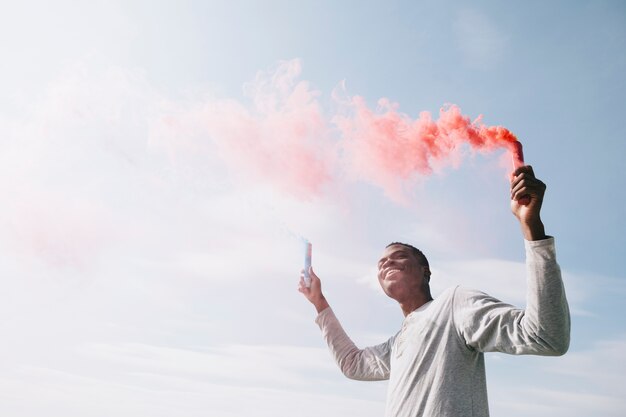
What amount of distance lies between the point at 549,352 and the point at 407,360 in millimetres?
1530

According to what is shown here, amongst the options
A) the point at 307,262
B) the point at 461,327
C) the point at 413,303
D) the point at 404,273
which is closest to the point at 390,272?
the point at 404,273

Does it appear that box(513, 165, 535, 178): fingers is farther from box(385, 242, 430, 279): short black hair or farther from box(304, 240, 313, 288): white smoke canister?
box(304, 240, 313, 288): white smoke canister

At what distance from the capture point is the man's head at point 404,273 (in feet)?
18.8

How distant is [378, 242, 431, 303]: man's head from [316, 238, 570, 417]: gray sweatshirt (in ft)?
1.35

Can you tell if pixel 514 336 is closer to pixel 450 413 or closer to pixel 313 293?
pixel 450 413

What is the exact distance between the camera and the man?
3.53m

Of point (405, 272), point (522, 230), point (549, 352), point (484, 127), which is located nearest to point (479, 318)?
point (549, 352)

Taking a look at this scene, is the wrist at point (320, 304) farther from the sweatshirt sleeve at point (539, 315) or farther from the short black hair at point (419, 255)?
the sweatshirt sleeve at point (539, 315)

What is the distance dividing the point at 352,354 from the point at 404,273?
1708mm

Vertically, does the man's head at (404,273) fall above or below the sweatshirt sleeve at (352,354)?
above

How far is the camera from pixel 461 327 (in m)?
4.38

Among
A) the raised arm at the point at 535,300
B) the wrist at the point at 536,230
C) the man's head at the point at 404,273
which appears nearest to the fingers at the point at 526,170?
the raised arm at the point at 535,300

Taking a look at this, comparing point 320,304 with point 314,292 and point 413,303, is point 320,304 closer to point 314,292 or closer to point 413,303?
point 314,292

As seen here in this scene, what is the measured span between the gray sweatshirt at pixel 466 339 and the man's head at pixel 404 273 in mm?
413
